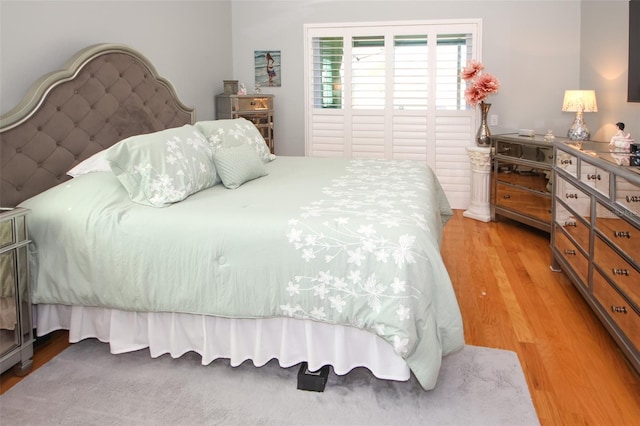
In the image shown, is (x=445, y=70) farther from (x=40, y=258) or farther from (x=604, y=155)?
(x=40, y=258)

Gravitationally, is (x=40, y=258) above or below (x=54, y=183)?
below

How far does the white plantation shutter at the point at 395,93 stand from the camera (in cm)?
540

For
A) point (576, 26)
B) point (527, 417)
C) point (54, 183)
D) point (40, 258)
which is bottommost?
point (527, 417)

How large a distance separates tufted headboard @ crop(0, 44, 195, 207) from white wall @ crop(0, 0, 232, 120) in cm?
13

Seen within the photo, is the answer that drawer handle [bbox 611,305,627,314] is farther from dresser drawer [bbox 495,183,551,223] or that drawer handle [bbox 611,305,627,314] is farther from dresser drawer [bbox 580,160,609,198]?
dresser drawer [bbox 495,183,551,223]

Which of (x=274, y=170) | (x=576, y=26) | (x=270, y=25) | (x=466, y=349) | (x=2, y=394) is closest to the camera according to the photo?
(x=2, y=394)

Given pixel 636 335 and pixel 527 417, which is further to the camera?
pixel 636 335

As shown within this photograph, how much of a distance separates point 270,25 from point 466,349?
14.3ft

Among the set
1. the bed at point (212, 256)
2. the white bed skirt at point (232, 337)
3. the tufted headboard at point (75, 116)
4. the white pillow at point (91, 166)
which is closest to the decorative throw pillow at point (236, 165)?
the bed at point (212, 256)

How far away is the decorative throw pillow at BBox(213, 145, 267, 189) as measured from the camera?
291 cm

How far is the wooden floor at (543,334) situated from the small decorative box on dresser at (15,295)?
0.11m

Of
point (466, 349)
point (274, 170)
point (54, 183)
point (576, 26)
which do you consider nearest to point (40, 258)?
point (54, 183)

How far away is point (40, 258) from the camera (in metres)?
2.36

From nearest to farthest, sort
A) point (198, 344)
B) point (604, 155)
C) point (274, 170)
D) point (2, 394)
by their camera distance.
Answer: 1. point (2, 394)
2. point (198, 344)
3. point (604, 155)
4. point (274, 170)
